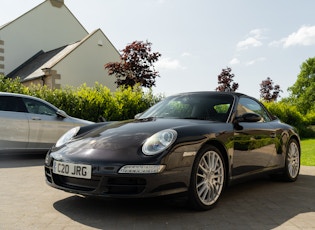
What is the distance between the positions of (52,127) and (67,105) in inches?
144

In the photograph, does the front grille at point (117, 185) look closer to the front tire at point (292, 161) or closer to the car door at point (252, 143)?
the car door at point (252, 143)

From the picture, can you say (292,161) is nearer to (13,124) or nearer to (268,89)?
(13,124)

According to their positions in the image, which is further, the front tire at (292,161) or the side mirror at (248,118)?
the front tire at (292,161)

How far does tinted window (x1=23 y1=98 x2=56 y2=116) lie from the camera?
872 cm

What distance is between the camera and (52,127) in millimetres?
9039

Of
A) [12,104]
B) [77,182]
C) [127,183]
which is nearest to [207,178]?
[127,183]

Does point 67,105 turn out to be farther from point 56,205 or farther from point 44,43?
point 44,43

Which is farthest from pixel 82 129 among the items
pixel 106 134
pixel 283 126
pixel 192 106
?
pixel 283 126

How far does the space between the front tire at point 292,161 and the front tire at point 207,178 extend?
1.99m

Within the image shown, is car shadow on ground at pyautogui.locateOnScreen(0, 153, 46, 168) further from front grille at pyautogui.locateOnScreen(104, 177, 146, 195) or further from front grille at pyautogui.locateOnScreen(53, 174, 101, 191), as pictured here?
front grille at pyautogui.locateOnScreen(104, 177, 146, 195)

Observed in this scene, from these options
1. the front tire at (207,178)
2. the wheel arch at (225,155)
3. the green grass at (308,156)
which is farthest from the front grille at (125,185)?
the green grass at (308,156)

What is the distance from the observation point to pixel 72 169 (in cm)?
375

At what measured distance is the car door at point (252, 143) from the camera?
461 cm

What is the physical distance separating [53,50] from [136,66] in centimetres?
754
